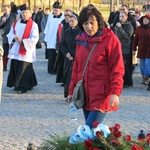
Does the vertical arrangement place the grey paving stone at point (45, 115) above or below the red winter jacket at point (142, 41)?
below

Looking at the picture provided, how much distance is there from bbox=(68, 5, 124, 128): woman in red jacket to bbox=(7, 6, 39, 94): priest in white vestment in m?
5.83

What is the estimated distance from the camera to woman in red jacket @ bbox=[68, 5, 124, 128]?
5.28 meters

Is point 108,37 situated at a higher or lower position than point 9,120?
higher

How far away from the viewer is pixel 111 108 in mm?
5348

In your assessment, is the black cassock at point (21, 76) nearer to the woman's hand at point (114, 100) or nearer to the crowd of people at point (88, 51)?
the crowd of people at point (88, 51)

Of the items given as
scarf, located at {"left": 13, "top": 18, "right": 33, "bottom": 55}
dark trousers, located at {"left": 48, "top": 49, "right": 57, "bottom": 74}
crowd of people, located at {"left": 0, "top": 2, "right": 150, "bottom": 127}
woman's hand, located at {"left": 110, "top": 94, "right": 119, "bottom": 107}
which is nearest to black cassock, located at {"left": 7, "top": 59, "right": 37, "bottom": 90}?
crowd of people, located at {"left": 0, "top": 2, "right": 150, "bottom": 127}

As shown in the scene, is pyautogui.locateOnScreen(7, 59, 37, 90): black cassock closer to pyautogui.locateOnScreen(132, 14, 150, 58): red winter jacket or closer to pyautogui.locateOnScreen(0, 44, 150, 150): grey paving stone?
pyautogui.locateOnScreen(0, 44, 150, 150): grey paving stone

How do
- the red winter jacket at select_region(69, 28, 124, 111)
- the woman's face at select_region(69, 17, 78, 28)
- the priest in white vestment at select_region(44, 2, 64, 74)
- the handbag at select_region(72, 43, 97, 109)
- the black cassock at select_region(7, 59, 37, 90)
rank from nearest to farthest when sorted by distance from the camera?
the red winter jacket at select_region(69, 28, 124, 111) → the handbag at select_region(72, 43, 97, 109) → the woman's face at select_region(69, 17, 78, 28) → the black cassock at select_region(7, 59, 37, 90) → the priest in white vestment at select_region(44, 2, 64, 74)

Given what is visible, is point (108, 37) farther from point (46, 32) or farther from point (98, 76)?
point (46, 32)

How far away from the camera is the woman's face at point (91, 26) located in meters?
5.32

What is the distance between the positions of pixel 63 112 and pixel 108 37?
4233 mm

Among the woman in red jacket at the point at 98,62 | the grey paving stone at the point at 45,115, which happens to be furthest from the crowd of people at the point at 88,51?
the grey paving stone at the point at 45,115

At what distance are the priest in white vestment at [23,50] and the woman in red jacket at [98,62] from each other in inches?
230

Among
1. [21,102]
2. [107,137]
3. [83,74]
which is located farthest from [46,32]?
[107,137]
